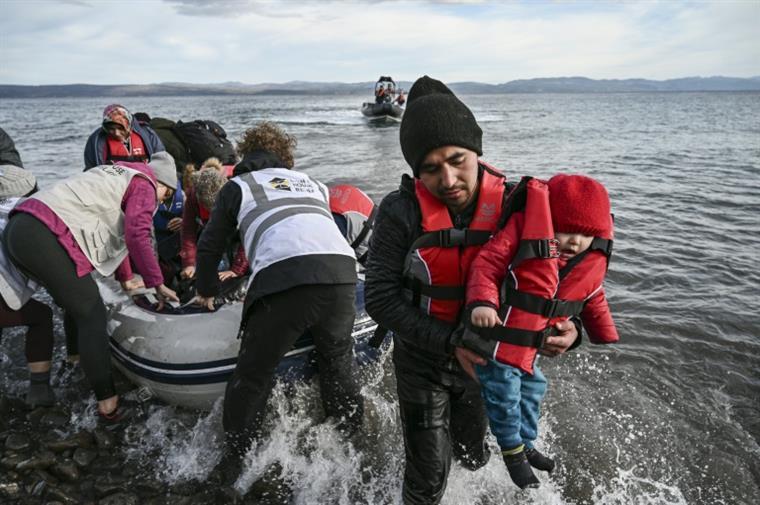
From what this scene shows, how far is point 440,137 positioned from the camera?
2.04 meters

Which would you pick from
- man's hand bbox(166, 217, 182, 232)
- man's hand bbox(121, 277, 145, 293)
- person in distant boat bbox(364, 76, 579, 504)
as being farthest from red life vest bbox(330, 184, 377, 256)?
person in distant boat bbox(364, 76, 579, 504)

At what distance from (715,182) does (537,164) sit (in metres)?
5.65

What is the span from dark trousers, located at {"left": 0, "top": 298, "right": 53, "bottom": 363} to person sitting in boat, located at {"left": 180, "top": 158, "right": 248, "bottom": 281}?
1.14m

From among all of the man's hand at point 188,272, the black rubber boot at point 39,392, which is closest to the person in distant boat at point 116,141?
the man's hand at point 188,272

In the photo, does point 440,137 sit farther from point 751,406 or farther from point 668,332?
point 668,332

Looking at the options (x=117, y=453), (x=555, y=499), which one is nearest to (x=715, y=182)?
(x=555, y=499)

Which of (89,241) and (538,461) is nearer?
(538,461)

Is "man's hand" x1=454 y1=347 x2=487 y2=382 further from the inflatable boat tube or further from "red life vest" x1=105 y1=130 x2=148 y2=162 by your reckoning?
"red life vest" x1=105 y1=130 x2=148 y2=162

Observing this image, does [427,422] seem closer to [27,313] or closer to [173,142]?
[27,313]

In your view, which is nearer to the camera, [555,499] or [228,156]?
[555,499]

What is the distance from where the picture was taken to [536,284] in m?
2.08

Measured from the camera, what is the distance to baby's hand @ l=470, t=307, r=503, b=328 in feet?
6.52

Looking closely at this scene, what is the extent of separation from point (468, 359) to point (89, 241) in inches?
110

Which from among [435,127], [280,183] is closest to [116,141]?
[280,183]
